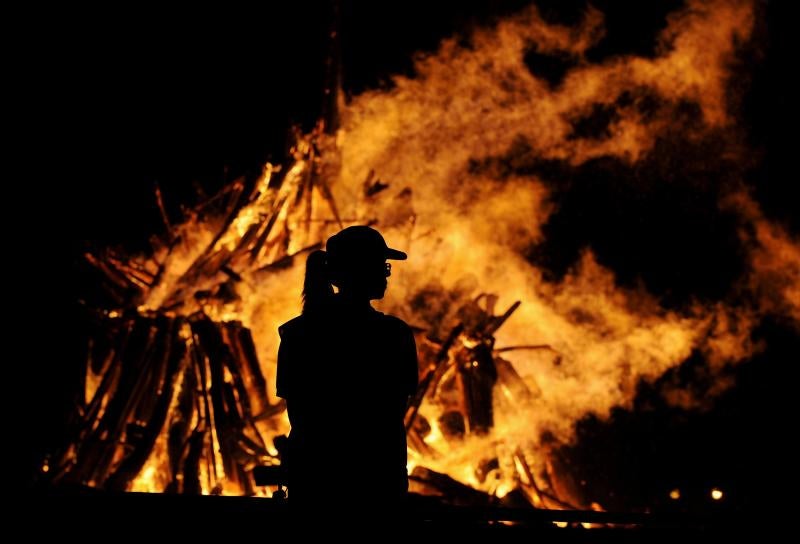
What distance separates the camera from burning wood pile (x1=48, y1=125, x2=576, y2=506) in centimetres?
404

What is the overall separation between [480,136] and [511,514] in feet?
16.4

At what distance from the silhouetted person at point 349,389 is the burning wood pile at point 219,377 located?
2253mm

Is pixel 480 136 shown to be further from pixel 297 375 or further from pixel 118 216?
pixel 297 375

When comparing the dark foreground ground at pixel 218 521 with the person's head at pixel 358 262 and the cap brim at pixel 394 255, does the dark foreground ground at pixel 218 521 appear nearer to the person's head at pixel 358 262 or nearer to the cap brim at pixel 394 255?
the person's head at pixel 358 262

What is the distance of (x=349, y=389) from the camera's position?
1.92 meters

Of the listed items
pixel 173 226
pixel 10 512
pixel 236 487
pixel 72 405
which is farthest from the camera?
pixel 173 226

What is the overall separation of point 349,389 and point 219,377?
2.67 m

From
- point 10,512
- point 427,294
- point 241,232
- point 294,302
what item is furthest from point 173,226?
point 10,512

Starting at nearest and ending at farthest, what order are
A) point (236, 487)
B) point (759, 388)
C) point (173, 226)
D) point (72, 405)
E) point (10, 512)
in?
point (10, 512) → point (236, 487) → point (72, 405) → point (173, 226) → point (759, 388)

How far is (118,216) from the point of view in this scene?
6.10 m

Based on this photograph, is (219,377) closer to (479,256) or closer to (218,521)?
(218,521)

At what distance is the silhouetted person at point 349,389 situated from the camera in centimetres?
189

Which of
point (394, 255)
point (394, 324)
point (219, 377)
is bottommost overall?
point (394, 324)

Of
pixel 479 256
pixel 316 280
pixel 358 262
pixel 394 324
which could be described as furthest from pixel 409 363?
pixel 479 256
